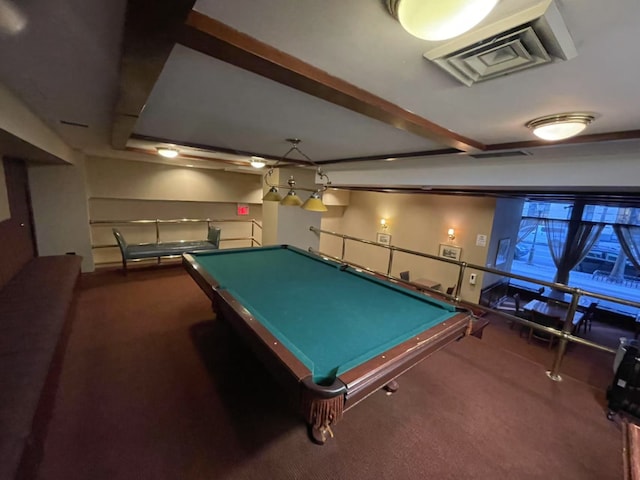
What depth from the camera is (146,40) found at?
0.90 m

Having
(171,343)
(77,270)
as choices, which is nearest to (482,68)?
(171,343)

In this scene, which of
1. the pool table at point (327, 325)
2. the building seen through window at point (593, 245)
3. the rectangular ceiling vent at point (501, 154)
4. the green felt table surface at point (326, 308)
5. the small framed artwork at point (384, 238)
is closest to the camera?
the pool table at point (327, 325)

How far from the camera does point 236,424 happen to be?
1.80 m

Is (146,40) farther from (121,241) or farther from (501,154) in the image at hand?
(121,241)

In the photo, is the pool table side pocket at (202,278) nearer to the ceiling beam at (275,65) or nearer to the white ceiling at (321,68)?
the white ceiling at (321,68)

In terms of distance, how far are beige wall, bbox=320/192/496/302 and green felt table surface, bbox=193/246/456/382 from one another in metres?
4.07

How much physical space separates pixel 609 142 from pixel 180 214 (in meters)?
6.77

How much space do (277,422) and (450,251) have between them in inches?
211

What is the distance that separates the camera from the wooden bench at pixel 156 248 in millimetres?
4375

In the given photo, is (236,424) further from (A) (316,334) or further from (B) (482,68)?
(B) (482,68)

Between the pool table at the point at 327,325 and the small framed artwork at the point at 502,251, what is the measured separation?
188 inches

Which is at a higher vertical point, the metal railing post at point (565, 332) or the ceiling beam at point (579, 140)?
the ceiling beam at point (579, 140)

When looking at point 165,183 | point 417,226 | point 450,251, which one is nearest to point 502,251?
point 450,251

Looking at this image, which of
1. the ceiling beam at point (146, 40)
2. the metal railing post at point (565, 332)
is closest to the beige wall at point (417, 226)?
the metal railing post at point (565, 332)
